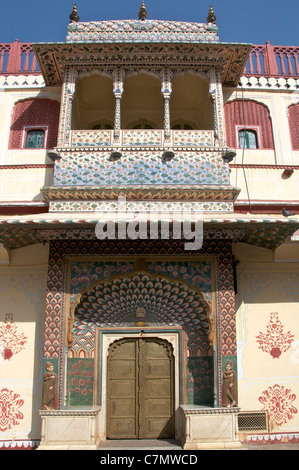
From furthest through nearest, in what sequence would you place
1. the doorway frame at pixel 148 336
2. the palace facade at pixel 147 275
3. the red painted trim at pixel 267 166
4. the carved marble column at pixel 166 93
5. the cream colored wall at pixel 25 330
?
1. the red painted trim at pixel 267 166
2. the carved marble column at pixel 166 93
3. the cream colored wall at pixel 25 330
4. the doorway frame at pixel 148 336
5. the palace facade at pixel 147 275

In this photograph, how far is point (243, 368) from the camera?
7938 mm

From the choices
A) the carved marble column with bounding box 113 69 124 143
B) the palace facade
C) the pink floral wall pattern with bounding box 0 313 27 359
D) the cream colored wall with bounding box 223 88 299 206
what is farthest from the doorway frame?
the carved marble column with bounding box 113 69 124 143

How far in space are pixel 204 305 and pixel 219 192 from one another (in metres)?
2.01

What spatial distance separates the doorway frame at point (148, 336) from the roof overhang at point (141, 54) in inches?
202

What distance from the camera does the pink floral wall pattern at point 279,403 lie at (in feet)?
25.5

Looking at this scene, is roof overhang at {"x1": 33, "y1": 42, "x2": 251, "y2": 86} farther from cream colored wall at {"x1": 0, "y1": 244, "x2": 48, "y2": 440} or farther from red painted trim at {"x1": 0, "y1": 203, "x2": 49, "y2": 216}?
cream colored wall at {"x1": 0, "y1": 244, "x2": 48, "y2": 440}

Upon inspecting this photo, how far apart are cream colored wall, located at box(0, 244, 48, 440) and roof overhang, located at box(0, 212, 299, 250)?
1.43 feet

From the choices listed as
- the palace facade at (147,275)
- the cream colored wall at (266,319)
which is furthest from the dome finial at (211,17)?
the cream colored wall at (266,319)

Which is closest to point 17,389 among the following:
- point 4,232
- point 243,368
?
point 4,232

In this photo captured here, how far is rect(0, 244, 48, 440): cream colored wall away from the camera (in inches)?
303

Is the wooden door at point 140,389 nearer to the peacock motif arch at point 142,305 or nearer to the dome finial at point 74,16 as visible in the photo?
the peacock motif arch at point 142,305

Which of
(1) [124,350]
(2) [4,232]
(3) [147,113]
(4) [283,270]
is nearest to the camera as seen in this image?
(2) [4,232]

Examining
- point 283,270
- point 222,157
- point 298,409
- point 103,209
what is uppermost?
point 222,157

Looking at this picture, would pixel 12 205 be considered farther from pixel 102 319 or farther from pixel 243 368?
pixel 243 368
